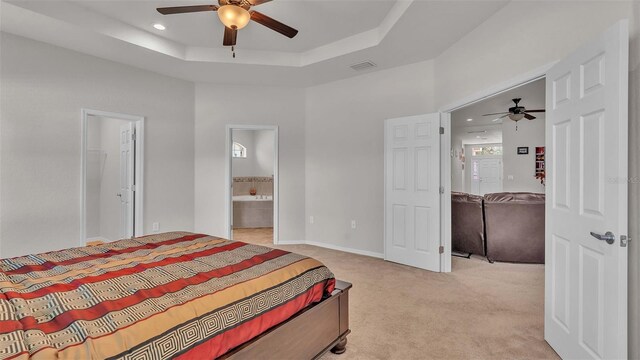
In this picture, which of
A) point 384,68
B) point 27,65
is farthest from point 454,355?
point 27,65

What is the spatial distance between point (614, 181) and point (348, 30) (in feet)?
9.57

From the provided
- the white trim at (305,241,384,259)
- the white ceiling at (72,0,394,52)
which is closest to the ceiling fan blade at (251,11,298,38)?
the white ceiling at (72,0,394,52)

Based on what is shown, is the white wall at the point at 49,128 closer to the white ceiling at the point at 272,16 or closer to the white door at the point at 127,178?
the white door at the point at 127,178

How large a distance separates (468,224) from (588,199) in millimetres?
2833

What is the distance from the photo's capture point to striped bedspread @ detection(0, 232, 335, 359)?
1050mm

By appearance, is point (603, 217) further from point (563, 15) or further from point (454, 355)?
point (563, 15)

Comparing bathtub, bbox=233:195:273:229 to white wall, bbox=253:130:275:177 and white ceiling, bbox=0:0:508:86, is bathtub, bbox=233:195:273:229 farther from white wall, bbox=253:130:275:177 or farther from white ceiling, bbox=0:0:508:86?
white ceiling, bbox=0:0:508:86

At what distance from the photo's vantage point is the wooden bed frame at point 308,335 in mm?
1434

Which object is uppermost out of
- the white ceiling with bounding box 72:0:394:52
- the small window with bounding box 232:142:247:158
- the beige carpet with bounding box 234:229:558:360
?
the white ceiling with bounding box 72:0:394:52

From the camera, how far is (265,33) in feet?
12.0

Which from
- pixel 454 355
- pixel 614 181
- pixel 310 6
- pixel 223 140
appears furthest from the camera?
pixel 223 140

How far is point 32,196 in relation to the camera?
130 inches

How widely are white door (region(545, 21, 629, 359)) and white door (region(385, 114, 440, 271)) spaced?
1.61 metres

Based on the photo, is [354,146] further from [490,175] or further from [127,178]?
[490,175]
